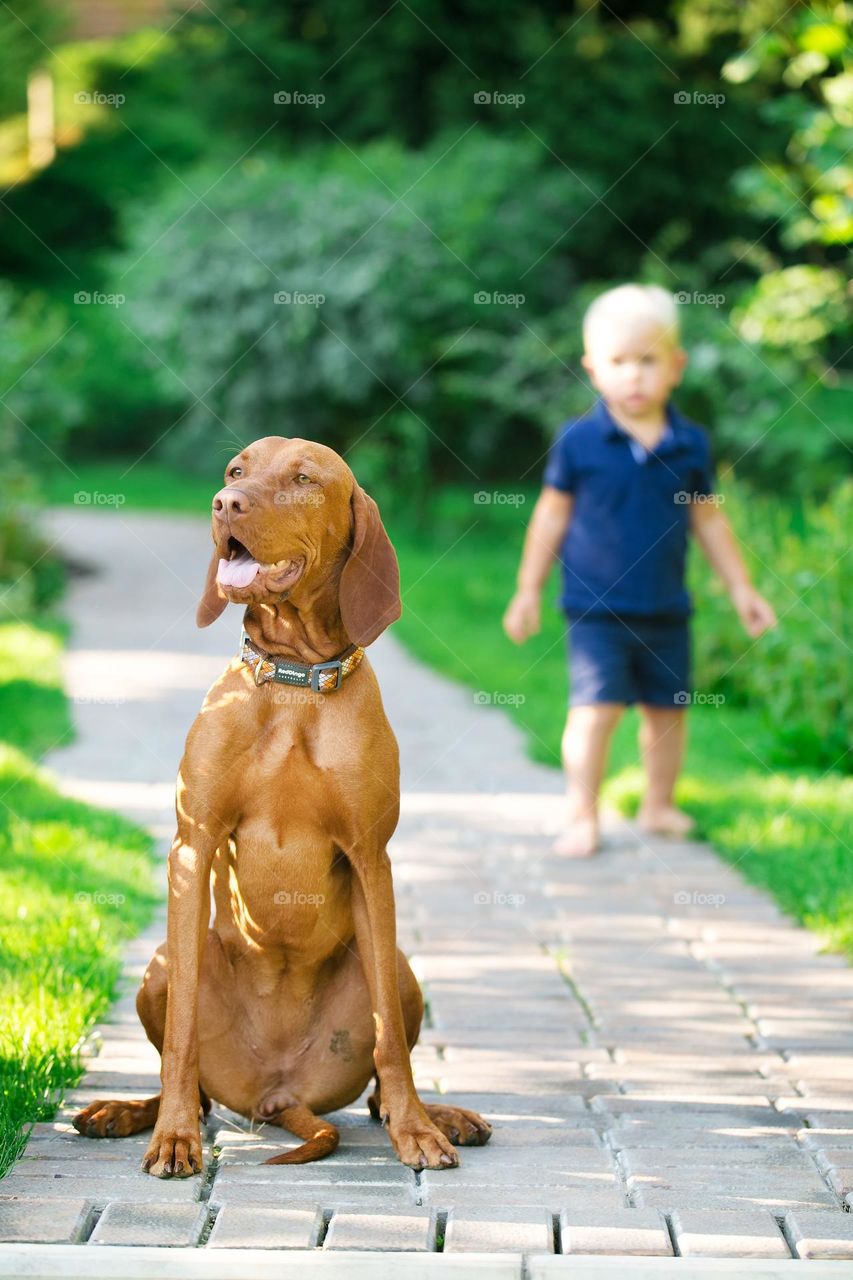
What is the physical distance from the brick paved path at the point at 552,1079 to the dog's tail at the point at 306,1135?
0.10 ft

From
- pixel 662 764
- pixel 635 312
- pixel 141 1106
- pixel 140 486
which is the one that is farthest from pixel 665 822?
pixel 140 486

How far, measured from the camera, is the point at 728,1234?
2611 millimetres

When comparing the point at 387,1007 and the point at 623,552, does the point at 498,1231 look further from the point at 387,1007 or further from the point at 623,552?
the point at 623,552

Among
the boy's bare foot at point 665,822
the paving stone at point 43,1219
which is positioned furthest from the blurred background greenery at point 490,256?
the paving stone at point 43,1219

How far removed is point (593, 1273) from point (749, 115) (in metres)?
17.3

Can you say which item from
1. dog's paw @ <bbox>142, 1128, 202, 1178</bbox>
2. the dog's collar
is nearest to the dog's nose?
the dog's collar

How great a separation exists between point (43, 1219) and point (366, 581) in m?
1.29

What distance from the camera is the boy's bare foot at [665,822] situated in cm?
580

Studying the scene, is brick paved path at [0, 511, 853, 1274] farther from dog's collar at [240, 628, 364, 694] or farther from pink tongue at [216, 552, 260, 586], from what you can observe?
pink tongue at [216, 552, 260, 586]

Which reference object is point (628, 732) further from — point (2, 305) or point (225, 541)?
point (2, 305)

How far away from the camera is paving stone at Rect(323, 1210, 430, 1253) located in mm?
2537

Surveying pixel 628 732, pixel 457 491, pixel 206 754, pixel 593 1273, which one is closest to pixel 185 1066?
pixel 206 754

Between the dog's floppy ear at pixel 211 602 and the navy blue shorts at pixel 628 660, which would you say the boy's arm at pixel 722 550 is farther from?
the dog's floppy ear at pixel 211 602

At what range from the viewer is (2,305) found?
1095 centimetres
